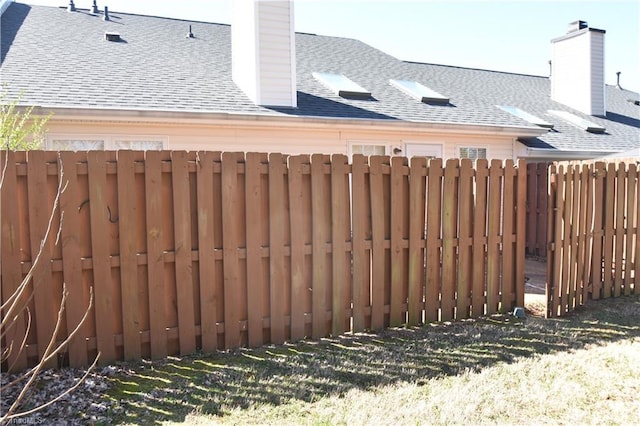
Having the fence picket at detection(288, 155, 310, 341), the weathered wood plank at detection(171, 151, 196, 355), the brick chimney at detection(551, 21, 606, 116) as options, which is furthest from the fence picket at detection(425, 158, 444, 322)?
the brick chimney at detection(551, 21, 606, 116)

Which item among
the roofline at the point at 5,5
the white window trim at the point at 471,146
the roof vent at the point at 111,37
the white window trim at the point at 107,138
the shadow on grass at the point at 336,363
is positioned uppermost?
the roofline at the point at 5,5

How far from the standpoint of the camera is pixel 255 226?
4.20m

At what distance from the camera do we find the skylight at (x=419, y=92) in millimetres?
12008

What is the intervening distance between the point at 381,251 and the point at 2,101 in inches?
249

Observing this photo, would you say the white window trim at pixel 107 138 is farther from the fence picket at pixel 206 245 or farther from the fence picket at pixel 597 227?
the fence picket at pixel 597 227

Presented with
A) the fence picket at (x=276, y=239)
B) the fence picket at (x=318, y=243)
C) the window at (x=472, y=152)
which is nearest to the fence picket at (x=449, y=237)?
the fence picket at (x=318, y=243)

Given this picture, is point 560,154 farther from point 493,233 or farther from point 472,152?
point 493,233

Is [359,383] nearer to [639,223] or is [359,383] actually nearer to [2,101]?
[639,223]

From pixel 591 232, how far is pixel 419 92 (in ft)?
23.6

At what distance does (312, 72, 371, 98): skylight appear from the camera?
36.1 ft

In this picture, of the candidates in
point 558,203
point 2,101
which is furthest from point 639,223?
point 2,101

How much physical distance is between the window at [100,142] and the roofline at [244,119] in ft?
1.05

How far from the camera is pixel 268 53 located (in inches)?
388

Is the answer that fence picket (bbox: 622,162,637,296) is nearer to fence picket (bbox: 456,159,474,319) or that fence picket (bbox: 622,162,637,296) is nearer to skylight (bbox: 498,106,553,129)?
fence picket (bbox: 456,159,474,319)
